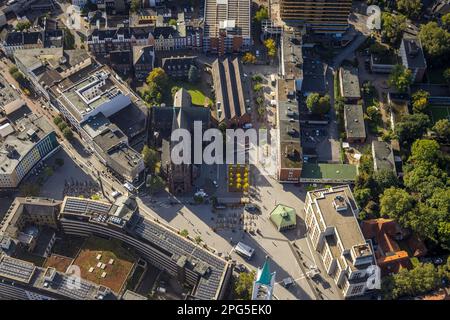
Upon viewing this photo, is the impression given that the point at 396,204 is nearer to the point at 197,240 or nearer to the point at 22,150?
the point at 197,240

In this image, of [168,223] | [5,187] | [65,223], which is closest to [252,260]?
[168,223]

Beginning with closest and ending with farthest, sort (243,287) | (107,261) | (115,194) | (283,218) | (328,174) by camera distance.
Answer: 1. (243,287)
2. (107,261)
3. (283,218)
4. (115,194)
5. (328,174)

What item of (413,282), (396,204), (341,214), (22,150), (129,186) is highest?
(22,150)

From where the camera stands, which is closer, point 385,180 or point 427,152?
point 385,180

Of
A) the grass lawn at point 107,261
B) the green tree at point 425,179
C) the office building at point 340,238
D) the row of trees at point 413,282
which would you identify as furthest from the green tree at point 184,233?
the green tree at point 425,179

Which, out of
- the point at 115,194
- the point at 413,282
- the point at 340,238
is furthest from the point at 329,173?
the point at 115,194

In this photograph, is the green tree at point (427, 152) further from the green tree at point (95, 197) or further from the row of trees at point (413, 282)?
the green tree at point (95, 197)
